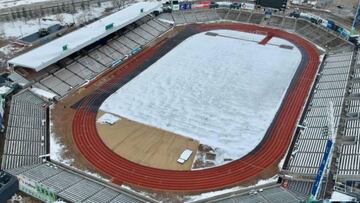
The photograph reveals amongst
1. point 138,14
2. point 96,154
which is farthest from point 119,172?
point 138,14

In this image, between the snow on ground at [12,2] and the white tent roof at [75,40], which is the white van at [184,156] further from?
the snow on ground at [12,2]

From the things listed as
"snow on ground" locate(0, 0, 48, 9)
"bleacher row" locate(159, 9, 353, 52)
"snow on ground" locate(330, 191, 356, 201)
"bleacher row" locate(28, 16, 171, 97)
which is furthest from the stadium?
"snow on ground" locate(0, 0, 48, 9)

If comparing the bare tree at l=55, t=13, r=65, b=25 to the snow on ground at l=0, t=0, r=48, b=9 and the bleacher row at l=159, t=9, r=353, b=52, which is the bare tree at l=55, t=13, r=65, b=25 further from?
the bleacher row at l=159, t=9, r=353, b=52

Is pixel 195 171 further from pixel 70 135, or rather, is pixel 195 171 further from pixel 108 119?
pixel 70 135

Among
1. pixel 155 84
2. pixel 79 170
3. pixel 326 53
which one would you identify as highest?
pixel 326 53

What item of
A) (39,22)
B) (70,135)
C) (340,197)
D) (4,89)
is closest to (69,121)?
(70,135)

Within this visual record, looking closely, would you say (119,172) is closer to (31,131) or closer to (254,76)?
(31,131)

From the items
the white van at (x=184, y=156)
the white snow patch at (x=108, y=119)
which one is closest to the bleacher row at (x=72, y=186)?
the white van at (x=184, y=156)
